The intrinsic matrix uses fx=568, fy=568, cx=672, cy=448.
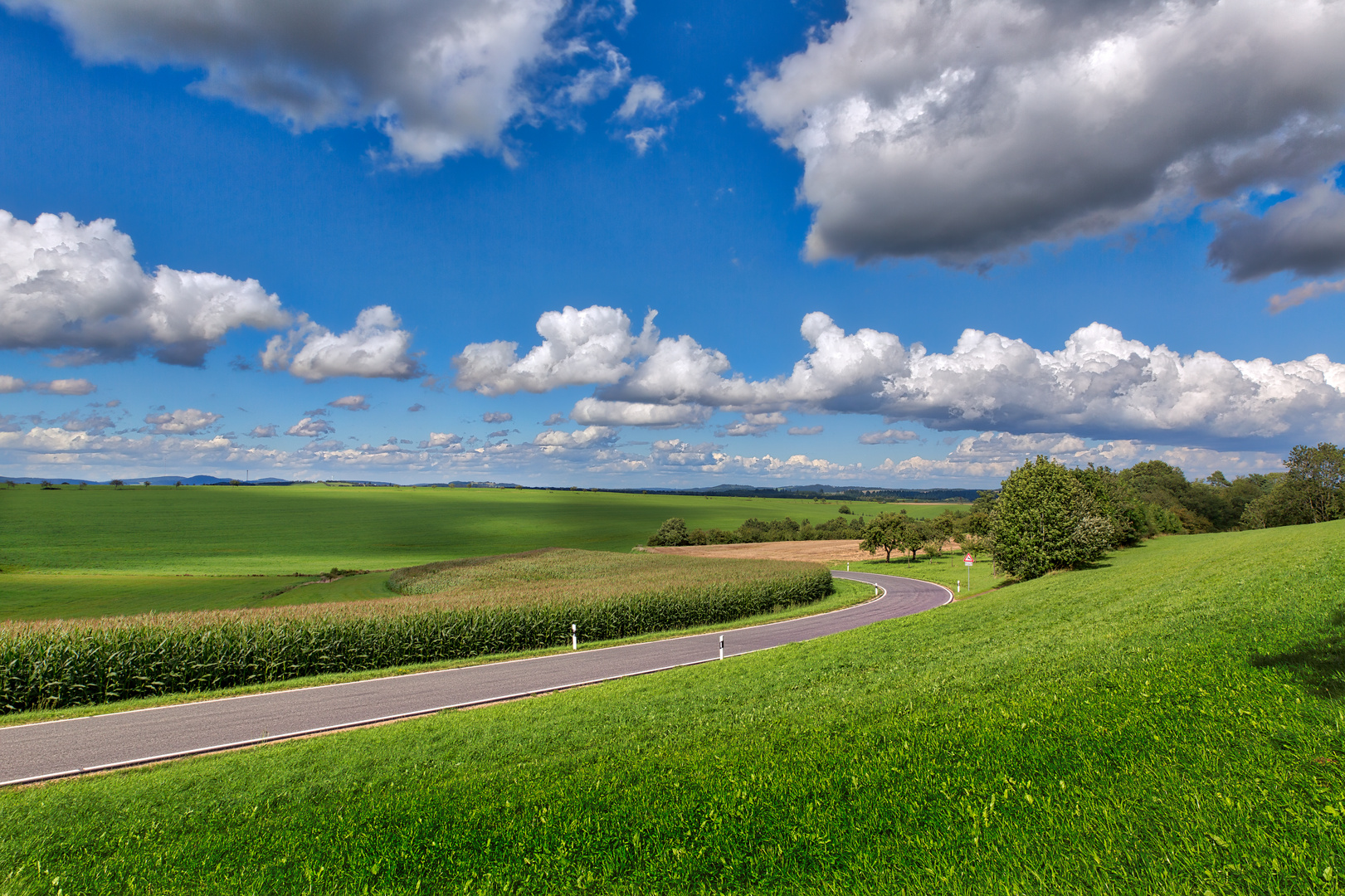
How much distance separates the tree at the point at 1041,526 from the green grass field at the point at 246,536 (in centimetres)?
4754

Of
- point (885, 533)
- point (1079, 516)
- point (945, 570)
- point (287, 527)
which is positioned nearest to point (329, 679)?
point (1079, 516)

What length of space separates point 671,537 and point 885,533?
35447 millimetres

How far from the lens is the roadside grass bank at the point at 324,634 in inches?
716

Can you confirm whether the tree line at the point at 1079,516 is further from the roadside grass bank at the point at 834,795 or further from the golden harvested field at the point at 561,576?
the roadside grass bank at the point at 834,795

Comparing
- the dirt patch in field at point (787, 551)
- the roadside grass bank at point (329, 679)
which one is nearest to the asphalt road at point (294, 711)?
the roadside grass bank at point (329, 679)

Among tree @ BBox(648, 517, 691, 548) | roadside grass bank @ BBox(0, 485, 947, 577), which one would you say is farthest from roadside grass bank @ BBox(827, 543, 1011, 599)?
roadside grass bank @ BBox(0, 485, 947, 577)

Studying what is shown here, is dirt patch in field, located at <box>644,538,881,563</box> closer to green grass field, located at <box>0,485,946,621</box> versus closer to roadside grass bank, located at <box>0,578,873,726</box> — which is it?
green grass field, located at <box>0,485,946,621</box>

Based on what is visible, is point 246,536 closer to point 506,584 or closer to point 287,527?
point 287,527

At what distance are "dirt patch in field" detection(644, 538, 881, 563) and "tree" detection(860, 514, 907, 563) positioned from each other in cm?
333

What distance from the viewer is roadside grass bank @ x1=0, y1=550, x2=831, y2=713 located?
18.2 metres

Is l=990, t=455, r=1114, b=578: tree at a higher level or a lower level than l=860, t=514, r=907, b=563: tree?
higher

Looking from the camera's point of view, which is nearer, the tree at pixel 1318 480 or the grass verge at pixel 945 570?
the grass verge at pixel 945 570

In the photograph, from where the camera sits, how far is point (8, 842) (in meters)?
7.13

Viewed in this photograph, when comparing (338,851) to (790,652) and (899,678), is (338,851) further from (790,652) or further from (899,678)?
(790,652)
